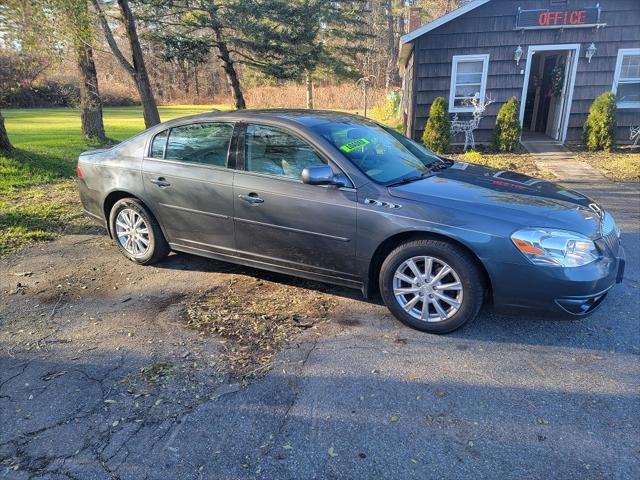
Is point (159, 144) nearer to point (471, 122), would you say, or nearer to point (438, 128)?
point (438, 128)

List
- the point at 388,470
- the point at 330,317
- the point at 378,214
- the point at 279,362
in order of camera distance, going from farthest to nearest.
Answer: the point at 330,317 → the point at 378,214 → the point at 279,362 → the point at 388,470

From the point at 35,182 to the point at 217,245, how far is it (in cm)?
630

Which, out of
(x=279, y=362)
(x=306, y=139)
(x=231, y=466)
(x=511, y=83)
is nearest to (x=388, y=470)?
(x=231, y=466)

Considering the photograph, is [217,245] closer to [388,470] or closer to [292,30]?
[388,470]

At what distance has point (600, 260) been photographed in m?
3.09

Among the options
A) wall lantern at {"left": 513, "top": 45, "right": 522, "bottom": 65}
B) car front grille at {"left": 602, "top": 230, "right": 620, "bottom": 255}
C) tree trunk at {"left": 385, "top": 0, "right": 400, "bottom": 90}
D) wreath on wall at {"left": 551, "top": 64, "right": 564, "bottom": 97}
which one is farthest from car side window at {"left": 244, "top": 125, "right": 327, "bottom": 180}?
tree trunk at {"left": 385, "top": 0, "right": 400, "bottom": 90}

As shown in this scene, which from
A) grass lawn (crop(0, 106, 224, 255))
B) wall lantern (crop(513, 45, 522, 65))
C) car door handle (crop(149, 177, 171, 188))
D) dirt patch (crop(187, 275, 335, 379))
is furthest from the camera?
wall lantern (crop(513, 45, 522, 65))

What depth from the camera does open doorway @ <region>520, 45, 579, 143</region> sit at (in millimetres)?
11773

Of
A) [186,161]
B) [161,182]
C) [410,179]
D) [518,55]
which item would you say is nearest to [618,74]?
[518,55]

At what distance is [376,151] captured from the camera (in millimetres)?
3971

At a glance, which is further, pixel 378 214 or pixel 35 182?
pixel 35 182

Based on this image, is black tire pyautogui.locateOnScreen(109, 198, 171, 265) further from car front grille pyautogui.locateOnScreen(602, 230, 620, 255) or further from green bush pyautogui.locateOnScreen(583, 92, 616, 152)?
green bush pyautogui.locateOnScreen(583, 92, 616, 152)

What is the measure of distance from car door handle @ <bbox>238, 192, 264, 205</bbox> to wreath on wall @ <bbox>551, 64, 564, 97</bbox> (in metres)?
11.8

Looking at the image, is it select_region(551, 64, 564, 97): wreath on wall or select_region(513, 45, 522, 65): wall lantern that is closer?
select_region(513, 45, 522, 65): wall lantern
